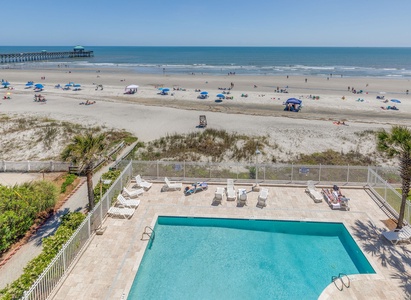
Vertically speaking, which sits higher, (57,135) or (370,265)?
(57,135)

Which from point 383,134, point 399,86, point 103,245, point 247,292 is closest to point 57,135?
point 103,245

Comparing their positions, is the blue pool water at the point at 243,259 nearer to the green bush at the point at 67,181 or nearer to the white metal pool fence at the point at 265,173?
the white metal pool fence at the point at 265,173

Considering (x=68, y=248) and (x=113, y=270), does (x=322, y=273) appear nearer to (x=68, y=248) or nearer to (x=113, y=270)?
(x=113, y=270)

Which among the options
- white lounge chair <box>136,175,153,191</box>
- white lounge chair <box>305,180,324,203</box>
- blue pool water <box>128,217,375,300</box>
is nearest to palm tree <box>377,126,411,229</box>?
blue pool water <box>128,217,375,300</box>

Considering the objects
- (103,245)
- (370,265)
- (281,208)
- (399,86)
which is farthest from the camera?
(399,86)

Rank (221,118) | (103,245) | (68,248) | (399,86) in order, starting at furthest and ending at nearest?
(399,86) → (221,118) → (103,245) → (68,248)

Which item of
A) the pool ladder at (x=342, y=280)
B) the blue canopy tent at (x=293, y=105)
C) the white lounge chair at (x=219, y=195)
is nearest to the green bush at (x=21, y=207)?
the white lounge chair at (x=219, y=195)
